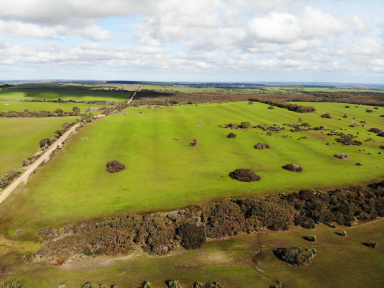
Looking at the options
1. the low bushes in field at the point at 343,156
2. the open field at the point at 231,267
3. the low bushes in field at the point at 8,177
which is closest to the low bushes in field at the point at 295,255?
the open field at the point at 231,267

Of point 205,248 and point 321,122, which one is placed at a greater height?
point 321,122

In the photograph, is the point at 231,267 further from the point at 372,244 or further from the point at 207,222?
the point at 372,244

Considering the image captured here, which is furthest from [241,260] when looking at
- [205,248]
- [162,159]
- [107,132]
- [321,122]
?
[321,122]

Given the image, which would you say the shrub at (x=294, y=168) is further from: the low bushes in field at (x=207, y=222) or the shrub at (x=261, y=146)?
the shrub at (x=261, y=146)

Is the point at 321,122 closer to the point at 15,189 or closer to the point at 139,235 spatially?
the point at 139,235

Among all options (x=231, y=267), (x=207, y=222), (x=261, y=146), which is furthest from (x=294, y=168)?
(x=231, y=267)

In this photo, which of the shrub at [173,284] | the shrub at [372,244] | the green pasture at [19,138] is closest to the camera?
the shrub at [173,284]


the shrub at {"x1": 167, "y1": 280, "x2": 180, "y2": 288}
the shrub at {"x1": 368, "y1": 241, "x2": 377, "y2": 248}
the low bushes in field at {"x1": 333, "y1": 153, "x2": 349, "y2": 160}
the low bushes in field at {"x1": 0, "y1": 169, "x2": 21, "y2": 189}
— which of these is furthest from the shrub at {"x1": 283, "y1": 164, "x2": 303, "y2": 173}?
the low bushes in field at {"x1": 0, "y1": 169, "x2": 21, "y2": 189}

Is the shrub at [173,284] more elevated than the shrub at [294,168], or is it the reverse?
the shrub at [294,168]
